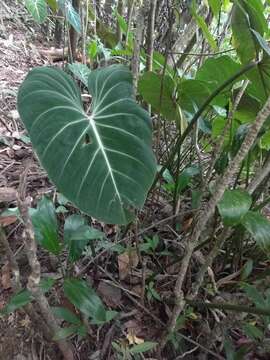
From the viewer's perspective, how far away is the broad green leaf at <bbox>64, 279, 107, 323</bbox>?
725mm

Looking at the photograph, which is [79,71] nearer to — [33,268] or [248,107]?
[248,107]

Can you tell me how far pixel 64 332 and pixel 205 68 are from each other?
669mm

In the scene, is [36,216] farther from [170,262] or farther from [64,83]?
[170,262]

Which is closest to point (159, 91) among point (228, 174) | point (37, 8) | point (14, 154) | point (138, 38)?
point (138, 38)

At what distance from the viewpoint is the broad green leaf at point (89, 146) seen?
0.62 m

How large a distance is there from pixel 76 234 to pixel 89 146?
22 centimetres

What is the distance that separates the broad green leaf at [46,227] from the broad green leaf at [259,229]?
1.30 ft

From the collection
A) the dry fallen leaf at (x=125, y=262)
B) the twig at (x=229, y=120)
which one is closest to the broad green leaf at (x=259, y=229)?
the twig at (x=229, y=120)

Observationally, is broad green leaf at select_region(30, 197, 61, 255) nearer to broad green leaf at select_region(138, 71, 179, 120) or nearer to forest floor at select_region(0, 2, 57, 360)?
forest floor at select_region(0, 2, 57, 360)

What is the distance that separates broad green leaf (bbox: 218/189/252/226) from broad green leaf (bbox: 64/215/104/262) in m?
0.28

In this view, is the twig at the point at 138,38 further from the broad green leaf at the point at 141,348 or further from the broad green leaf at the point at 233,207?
the broad green leaf at the point at 141,348

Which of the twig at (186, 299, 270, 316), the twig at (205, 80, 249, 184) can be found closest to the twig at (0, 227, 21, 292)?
the twig at (186, 299, 270, 316)

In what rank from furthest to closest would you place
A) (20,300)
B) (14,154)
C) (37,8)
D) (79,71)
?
(37,8)
(14,154)
(79,71)
(20,300)

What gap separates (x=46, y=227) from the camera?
31.5 inches
